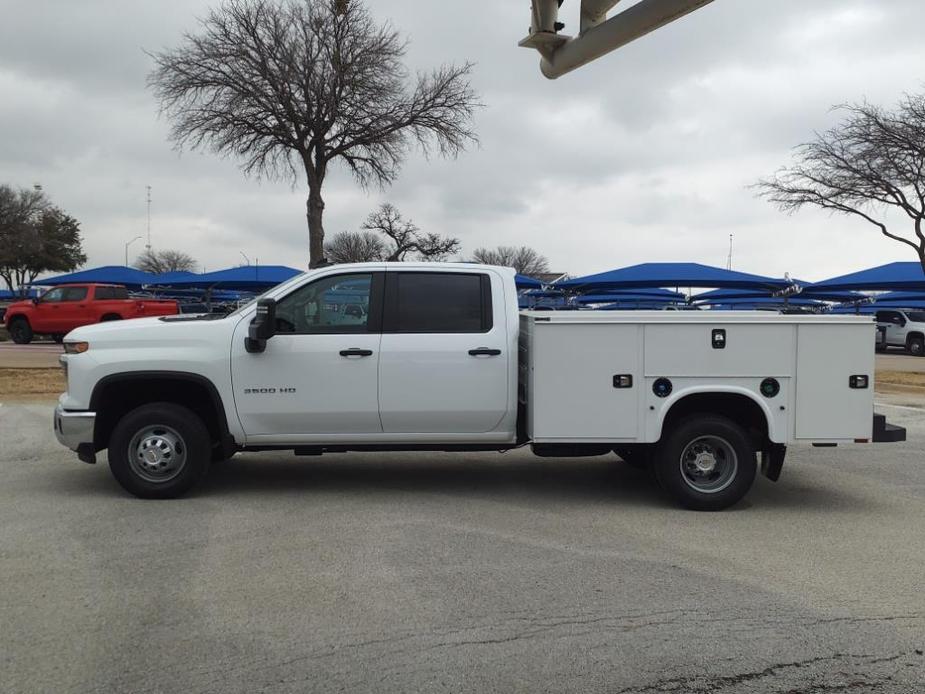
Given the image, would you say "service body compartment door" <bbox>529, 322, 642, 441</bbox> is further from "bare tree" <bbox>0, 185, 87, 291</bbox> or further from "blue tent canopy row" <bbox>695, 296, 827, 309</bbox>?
"bare tree" <bbox>0, 185, 87, 291</bbox>

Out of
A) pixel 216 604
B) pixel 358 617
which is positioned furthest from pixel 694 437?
pixel 216 604

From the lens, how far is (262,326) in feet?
21.6

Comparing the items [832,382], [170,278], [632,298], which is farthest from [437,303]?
[632,298]

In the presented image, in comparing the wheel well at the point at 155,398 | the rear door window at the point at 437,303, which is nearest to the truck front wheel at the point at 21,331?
the wheel well at the point at 155,398

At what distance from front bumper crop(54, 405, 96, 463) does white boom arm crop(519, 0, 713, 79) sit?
6345 mm

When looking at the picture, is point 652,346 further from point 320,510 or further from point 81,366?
point 81,366

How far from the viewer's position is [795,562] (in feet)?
18.1

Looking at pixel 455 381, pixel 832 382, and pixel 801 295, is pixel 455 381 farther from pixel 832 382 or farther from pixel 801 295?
pixel 801 295

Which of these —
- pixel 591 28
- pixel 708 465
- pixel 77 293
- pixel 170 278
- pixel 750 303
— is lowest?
pixel 708 465

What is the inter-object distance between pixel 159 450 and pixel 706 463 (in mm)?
4371

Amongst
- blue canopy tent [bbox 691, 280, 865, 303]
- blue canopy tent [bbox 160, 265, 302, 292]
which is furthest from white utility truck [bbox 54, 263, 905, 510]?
blue canopy tent [bbox 691, 280, 865, 303]

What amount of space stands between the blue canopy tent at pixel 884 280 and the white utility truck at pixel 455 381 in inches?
957

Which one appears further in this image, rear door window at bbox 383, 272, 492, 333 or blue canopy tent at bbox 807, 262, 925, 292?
blue canopy tent at bbox 807, 262, 925, 292

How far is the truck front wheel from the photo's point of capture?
27.1 meters
